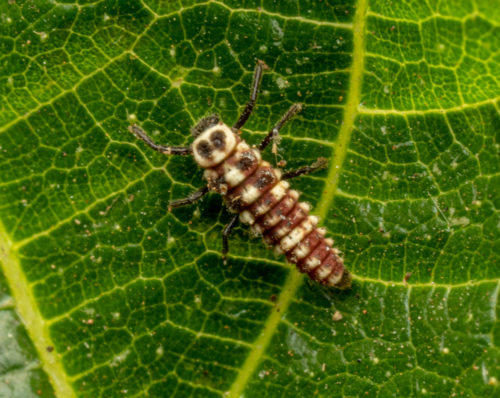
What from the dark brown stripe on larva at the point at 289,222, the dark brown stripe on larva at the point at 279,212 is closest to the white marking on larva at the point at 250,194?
the dark brown stripe on larva at the point at 279,212

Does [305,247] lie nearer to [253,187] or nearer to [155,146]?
[253,187]

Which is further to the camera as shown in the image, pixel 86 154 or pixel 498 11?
pixel 86 154

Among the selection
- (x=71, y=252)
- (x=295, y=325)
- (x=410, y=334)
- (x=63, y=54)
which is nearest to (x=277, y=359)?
(x=295, y=325)

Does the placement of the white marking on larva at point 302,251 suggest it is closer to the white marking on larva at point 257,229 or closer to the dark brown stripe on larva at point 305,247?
the dark brown stripe on larva at point 305,247

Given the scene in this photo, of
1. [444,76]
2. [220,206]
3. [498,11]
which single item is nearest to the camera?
[498,11]

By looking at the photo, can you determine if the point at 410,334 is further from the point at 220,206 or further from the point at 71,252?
the point at 71,252

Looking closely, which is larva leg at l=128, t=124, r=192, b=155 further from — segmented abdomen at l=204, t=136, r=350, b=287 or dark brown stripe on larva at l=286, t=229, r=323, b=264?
dark brown stripe on larva at l=286, t=229, r=323, b=264

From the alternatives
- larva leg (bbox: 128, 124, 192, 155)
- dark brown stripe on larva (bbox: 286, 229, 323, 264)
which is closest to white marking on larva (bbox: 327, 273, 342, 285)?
dark brown stripe on larva (bbox: 286, 229, 323, 264)
